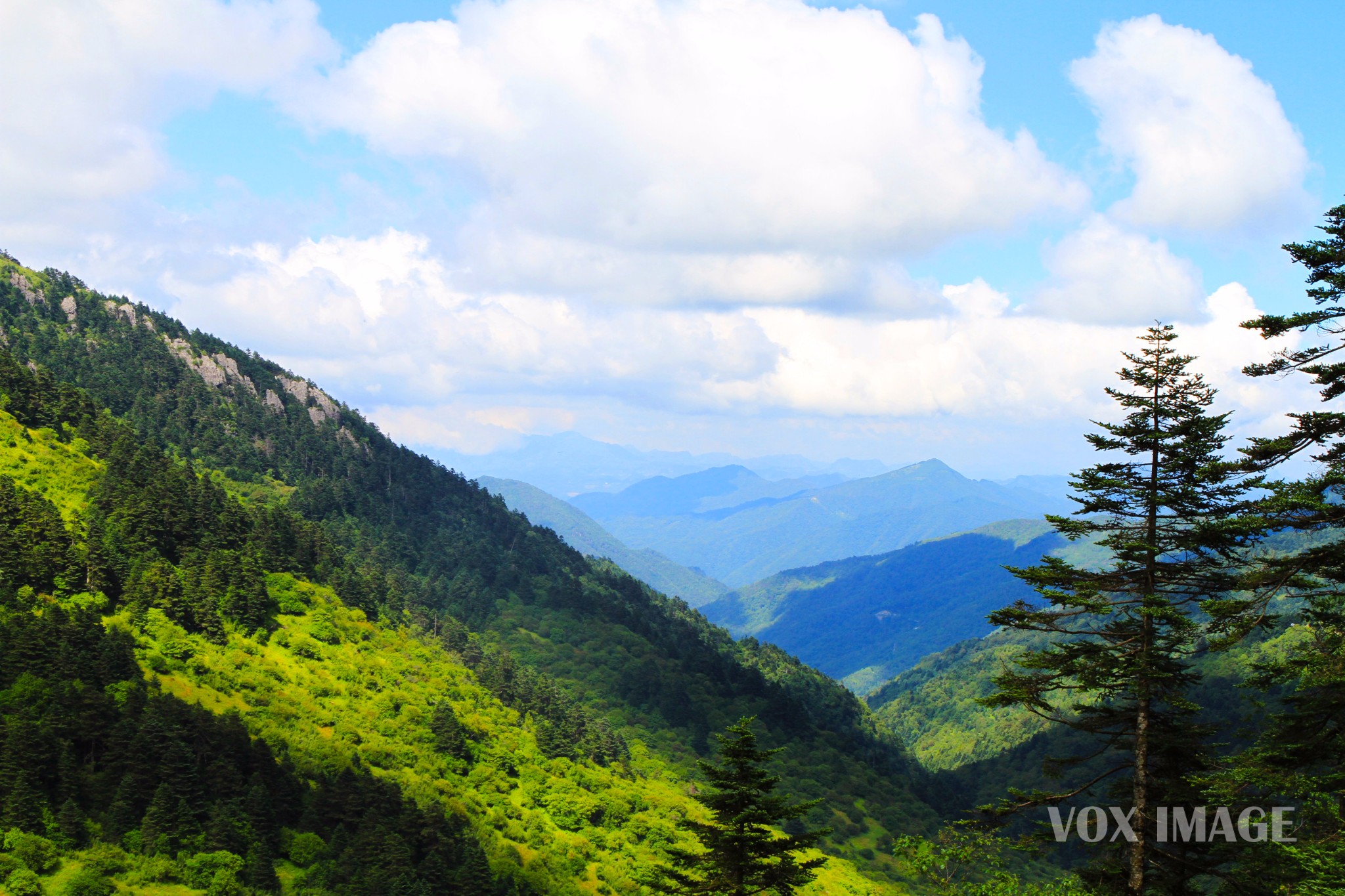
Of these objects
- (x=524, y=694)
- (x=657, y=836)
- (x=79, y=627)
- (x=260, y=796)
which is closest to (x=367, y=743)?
(x=260, y=796)

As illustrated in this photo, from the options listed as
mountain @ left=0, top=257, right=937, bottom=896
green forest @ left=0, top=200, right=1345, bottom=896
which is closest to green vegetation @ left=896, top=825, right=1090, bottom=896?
green forest @ left=0, top=200, right=1345, bottom=896

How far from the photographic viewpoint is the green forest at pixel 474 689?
792 inches

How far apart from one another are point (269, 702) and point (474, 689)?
39696 millimetres

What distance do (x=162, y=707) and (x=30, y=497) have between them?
103 ft

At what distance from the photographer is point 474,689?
11019 centimetres

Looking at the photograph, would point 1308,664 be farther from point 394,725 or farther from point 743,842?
point 394,725

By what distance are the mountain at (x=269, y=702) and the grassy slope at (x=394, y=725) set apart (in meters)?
0.35

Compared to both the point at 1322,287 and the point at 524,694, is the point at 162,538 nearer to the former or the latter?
the point at 524,694

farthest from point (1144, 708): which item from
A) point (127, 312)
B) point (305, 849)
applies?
point (127, 312)

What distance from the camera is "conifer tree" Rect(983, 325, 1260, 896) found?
1994cm

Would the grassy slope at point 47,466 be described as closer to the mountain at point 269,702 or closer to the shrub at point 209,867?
the mountain at point 269,702

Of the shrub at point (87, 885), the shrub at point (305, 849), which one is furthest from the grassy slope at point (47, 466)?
the shrub at point (87, 885)

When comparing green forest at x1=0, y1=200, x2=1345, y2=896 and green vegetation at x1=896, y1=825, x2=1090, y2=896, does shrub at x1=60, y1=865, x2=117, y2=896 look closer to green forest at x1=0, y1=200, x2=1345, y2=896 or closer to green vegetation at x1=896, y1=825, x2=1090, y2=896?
green forest at x1=0, y1=200, x2=1345, y2=896

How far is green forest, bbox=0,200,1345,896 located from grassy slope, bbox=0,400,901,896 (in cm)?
44
